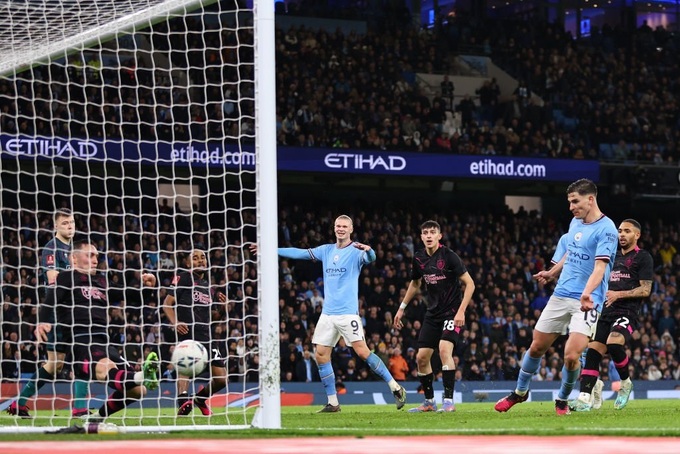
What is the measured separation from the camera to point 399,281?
2725 centimetres

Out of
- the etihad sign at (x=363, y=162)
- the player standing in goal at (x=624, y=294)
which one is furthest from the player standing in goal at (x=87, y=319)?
the etihad sign at (x=363, y=162)

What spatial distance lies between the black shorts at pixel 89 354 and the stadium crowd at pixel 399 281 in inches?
342

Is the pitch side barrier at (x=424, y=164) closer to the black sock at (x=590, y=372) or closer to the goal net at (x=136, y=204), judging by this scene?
the goal net at (x=136, y=204)

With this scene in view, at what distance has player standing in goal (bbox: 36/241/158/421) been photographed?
10.0 metres

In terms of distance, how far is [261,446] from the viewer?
7.58 meters

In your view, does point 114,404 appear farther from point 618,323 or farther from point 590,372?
point 618,323

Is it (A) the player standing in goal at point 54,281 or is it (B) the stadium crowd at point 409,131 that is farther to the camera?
(B) the stadium crowd at point 409,131

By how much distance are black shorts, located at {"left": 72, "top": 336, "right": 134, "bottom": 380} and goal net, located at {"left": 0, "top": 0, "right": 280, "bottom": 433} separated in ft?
0.21

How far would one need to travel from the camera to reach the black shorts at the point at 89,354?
10125mm

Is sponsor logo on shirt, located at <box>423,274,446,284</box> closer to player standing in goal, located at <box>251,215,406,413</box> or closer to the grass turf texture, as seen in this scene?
player standing in goal, located at <box>251,215,406,413</box>

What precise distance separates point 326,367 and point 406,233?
15814 millimetres

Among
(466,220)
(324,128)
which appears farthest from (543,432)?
(466,220)

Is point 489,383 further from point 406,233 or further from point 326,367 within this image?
point 326,367

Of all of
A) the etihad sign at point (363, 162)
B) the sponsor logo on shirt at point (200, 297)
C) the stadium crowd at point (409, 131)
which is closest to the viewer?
the sponsor logo on shirt at point (200, 297)
